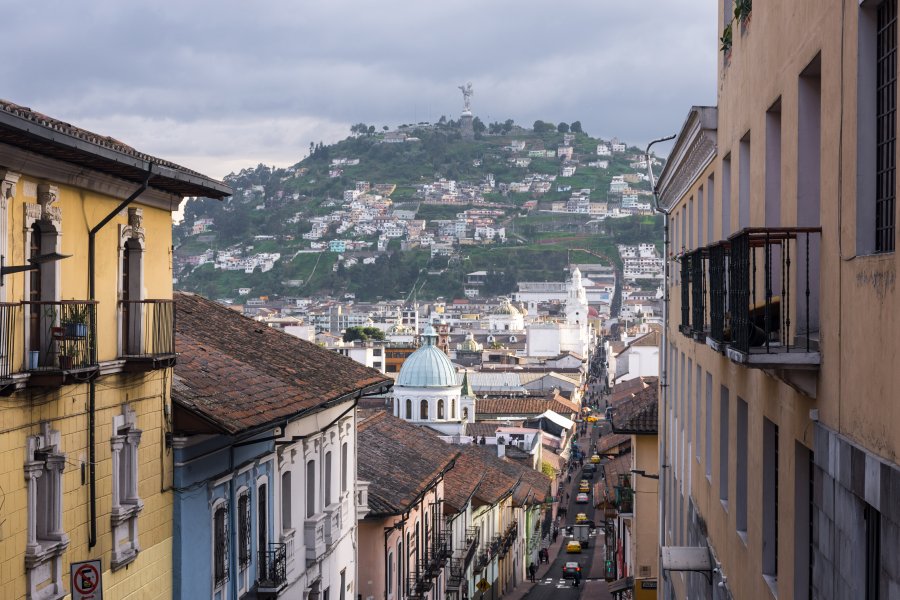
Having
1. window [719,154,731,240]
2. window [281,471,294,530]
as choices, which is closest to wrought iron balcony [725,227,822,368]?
window [719,154,731,240]

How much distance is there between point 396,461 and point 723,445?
23.1 meters

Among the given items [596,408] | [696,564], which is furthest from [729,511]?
[596,408]

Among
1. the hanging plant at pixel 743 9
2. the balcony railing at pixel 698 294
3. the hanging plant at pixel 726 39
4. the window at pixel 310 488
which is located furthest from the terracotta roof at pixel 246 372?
the hanging plant at pixel 743 9

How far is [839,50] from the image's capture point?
24.8ft

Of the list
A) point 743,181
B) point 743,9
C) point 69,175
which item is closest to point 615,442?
point 743,181

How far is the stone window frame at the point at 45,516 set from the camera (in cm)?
1136

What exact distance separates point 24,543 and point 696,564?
8175 mm

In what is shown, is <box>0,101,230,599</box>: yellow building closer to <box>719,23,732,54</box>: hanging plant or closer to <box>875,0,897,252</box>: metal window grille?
<box>719,23,732,54</box>: hanging plant

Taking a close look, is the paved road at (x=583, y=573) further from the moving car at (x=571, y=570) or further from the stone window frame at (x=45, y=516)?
the stone window frame at (x=45, y=516)

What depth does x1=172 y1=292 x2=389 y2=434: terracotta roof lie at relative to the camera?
15.6 meters

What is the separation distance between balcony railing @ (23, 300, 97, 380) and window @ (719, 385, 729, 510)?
677cm

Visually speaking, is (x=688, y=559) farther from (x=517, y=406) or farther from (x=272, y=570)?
Result: (x=517, y=406)

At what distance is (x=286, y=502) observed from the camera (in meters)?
20.9

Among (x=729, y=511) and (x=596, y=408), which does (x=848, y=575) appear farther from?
(x=596, y=408)
